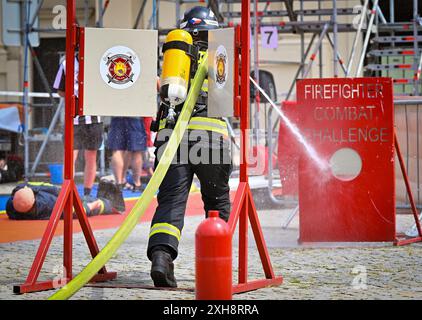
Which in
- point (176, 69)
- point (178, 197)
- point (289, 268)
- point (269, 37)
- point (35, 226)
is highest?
point (269, 37)

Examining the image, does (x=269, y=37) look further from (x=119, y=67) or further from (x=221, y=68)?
(x=221, y=68)

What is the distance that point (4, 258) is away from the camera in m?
7.33

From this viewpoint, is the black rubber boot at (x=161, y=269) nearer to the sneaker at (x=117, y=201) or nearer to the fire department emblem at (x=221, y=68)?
the fire department emblem at (x=221, y=68)

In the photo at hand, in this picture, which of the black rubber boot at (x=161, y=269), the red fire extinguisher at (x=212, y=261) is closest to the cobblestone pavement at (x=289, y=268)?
the black rubber boot at (x=161, y=269)

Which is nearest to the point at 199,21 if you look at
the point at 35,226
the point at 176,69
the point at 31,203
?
the point at 176,69

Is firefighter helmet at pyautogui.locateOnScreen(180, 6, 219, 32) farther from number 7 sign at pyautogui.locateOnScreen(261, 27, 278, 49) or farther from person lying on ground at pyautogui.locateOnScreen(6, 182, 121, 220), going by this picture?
number 7 sign at pyautogui.locateOnScreen(261, 27, 278, 49)

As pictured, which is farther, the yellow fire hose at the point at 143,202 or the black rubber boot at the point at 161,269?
the black rubber boot at the point at 161,269

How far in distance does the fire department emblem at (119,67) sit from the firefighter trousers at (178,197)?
1.97 feet

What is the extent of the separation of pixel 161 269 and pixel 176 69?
3.83 ft

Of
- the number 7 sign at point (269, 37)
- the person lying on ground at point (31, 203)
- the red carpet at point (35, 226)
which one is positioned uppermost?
the number 7 sign at point (269, 37)

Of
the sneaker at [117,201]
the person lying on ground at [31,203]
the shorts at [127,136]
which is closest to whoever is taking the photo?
the person lying on ground at [31,203]

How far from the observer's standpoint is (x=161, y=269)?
5.65 m

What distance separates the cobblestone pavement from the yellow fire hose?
389 mm

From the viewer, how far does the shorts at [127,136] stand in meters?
12.7
